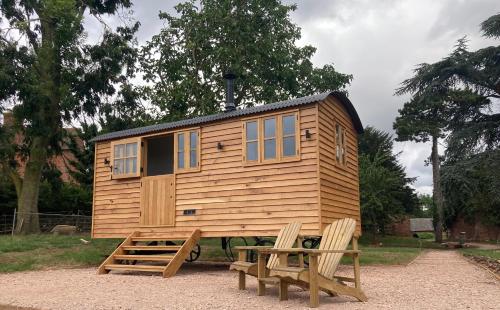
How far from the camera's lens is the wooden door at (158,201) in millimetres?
10695

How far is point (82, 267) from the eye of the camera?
36.4ft

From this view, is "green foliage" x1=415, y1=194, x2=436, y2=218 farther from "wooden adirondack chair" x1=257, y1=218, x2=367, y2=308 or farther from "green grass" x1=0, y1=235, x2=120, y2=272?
"wooden adirondack chair" x1=257, y1=218, x2=367, y2=308

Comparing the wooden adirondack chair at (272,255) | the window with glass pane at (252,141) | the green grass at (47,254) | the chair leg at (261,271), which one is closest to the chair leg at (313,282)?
the chair leg at (261,271)

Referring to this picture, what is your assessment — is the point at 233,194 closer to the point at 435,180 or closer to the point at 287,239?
the point at 287,239

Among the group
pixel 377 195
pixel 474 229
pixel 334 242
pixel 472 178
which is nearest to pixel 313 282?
pixel 334 242

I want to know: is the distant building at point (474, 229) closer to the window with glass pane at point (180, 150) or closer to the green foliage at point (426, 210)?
the green foliage at point (426, 210)

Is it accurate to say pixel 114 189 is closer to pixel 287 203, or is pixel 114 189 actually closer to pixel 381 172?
pixel 287 203

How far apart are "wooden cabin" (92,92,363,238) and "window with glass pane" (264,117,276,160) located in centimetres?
2

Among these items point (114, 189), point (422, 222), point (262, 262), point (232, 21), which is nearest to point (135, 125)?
point (232, 21)

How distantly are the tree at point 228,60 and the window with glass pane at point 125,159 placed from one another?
900cm

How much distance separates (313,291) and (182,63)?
18163 millimetres

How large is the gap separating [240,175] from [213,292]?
350 cm

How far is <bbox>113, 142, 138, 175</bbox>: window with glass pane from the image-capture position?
11.4 metres

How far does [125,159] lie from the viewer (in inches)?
454
